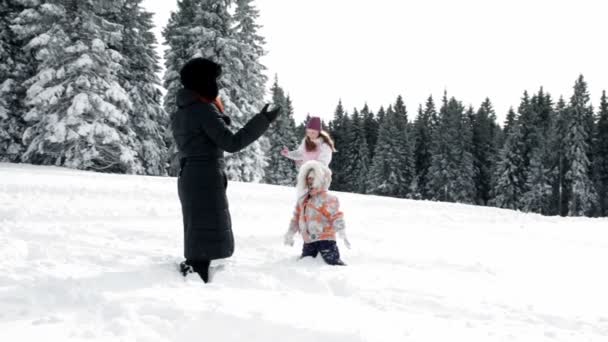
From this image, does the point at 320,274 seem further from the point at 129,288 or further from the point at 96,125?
the point at 96,125

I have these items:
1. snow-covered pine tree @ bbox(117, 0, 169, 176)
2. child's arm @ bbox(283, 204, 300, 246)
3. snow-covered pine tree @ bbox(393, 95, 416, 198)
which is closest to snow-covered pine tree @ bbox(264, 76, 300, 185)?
snow-covered pine tree @ bbox(393, 95, 416, 198)

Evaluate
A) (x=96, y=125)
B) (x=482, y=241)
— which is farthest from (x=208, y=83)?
(x=96, y=125)

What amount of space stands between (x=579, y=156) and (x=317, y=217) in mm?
52228

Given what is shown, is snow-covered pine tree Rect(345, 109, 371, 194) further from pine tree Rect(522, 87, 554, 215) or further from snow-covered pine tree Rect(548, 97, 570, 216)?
snow-covered pine tree Rect(548, 97, 570, 216)

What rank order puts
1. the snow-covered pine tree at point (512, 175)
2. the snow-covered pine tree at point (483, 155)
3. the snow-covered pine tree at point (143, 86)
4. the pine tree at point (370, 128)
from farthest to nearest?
the pine tree at point (370, 128) → the snow-covered pine tree at point (483, 155) → the snow-covered pine tree at point (512, 175) → the snow-covered pine tree at point (143, 86)

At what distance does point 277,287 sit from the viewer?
13.4 ft

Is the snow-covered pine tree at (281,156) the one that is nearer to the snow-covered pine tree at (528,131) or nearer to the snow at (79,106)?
the snow-covered pine tree at (528,131)

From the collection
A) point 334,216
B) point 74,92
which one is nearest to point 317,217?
A: point 334,216

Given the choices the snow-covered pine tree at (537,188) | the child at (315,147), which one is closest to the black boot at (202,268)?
the child at (315,147)

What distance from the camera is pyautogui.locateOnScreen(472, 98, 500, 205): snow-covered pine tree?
6000 centimetres

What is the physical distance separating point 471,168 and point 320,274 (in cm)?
5665

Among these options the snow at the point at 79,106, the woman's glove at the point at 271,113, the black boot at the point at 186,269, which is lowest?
the black boot at the point at 186,269

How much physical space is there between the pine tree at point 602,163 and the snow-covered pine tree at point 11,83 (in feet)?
183

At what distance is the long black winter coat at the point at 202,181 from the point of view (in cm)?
419
